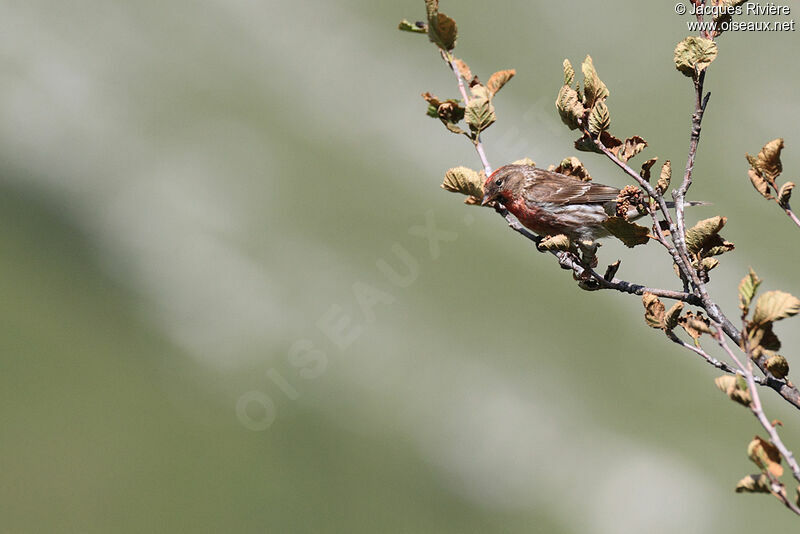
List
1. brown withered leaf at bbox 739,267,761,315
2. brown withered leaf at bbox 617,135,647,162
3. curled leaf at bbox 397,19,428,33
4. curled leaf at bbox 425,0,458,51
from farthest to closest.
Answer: curled leaf at bbox 397,19,428,33
curled leaf at bbox 425,0,458,51
brown withered leaf at bbox 617,135,647,162
brown withered leaf at bbox 739,267,761,315

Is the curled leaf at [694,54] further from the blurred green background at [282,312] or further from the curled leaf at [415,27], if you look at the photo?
the blurred green background at [282,312]

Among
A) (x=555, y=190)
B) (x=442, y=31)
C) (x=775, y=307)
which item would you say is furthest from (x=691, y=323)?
(x=555, y=190)

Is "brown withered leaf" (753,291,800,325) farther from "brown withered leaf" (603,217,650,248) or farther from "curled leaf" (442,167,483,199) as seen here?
"curled leaf" (442,167,483,199)

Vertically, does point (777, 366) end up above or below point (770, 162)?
below

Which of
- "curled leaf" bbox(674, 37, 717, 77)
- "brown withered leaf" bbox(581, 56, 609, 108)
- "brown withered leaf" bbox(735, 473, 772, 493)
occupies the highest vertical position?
"curled leaf" bbox(674, 37, 717, 77)

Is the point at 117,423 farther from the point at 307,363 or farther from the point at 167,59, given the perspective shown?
the point at 167,59

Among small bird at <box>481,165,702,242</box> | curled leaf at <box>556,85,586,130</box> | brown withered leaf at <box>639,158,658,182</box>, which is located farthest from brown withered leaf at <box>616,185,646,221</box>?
small bird at <box>481,165,702,242</box>

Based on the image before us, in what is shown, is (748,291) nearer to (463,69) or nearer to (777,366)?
(777,366)
